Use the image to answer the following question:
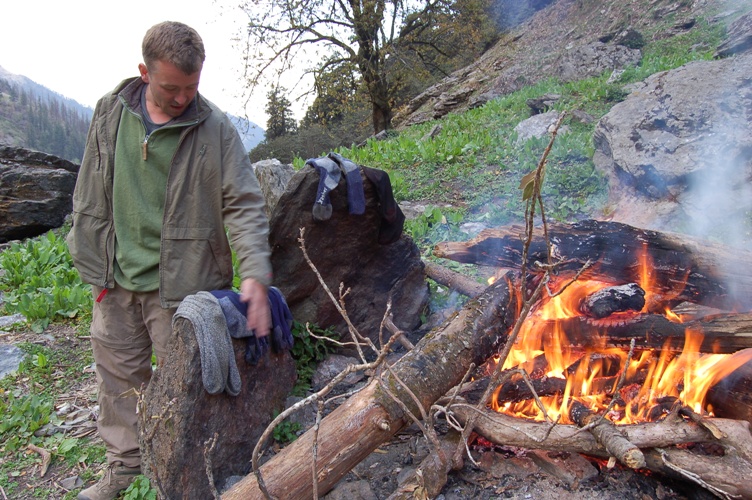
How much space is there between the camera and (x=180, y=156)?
2.63 meters

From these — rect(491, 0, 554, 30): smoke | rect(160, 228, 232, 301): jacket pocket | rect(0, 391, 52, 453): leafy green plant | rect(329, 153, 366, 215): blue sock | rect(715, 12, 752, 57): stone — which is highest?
rect(491, 0, 554, 30): smoke

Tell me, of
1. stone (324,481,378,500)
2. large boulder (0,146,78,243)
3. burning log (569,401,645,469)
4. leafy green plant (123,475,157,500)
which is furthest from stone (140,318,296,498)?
large boulder (0,146,78,243)

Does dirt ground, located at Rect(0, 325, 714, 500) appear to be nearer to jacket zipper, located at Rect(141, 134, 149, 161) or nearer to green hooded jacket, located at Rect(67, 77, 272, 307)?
green hooded jacket, located at Rect(67, 77, 272, 307)

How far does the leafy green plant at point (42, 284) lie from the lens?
16.1 ft

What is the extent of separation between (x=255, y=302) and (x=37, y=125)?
2612cm

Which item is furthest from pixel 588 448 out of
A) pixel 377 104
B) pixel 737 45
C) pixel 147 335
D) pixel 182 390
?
pixel 377 104

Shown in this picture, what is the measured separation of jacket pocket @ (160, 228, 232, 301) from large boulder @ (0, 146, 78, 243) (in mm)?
6800

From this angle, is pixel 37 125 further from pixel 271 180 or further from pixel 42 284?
pixel 271 180

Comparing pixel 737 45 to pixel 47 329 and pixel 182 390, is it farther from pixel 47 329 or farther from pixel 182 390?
pixel 47 329

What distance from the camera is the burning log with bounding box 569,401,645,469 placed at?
2.01 m

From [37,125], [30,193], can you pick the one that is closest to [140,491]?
[30,193]

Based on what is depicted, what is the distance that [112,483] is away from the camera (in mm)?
2779

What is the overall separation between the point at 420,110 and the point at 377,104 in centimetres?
165

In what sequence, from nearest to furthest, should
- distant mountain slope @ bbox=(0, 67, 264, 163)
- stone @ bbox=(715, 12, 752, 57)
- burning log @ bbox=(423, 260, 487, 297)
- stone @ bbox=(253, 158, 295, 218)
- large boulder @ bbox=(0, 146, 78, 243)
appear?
burning log @ bbox=(423, 260, 487, 297) → stone @ bbox=(253, 158, 295, 218) → large boulder @ bbox=(0, 146, 78, 243) → stone @ bbox=(715, 12, 752, 57) → distant mountain slope @ bbox=(0, 67, 264, 163)
